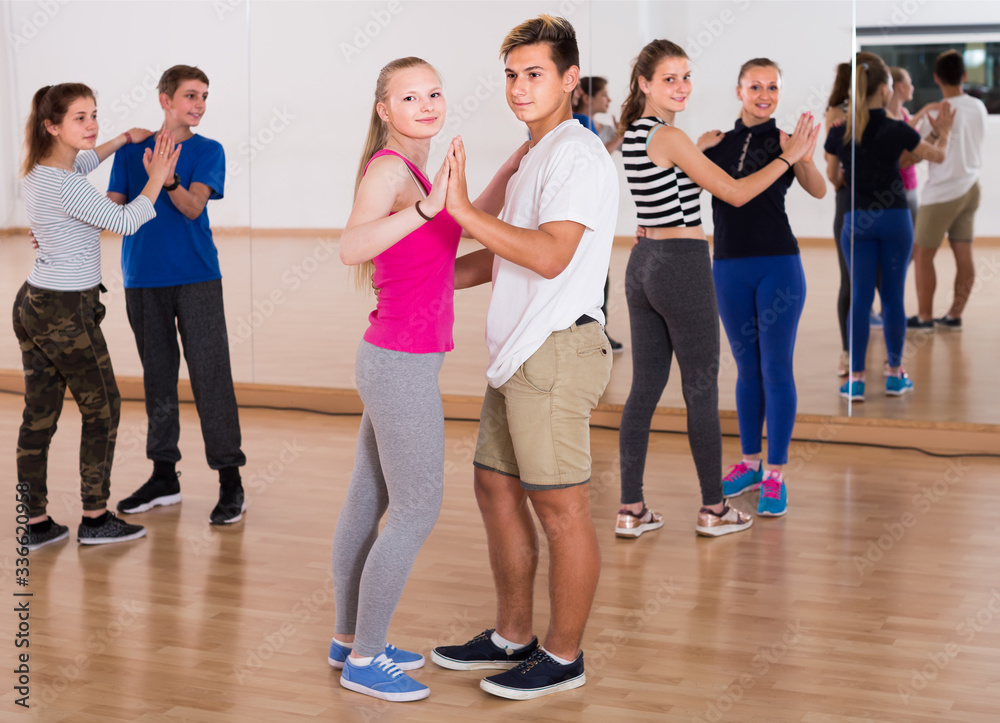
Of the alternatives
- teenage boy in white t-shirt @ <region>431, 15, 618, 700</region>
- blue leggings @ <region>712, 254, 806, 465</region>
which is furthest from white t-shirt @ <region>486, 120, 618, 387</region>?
blue leggings @ <region>712, 254, 806, 465</region>

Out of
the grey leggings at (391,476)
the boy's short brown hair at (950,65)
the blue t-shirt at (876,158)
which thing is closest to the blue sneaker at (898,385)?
the blue t-shirt at (876,158)

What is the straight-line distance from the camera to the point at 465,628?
2979 millimetres

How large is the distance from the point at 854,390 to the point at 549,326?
119 inches

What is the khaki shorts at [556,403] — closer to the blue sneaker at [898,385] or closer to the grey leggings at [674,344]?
the grey leggings at [674,344]

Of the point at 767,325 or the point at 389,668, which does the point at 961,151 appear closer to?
the point at 767,325

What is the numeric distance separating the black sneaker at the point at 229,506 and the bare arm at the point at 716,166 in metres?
1.88

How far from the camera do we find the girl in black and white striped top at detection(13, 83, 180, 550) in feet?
11.4

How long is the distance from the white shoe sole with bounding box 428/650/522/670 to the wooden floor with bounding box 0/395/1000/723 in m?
0.02

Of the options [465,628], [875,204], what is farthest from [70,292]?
[875,204]

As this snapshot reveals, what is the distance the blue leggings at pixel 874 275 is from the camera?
4.99 meters

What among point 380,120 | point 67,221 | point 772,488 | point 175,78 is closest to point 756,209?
point 772,488

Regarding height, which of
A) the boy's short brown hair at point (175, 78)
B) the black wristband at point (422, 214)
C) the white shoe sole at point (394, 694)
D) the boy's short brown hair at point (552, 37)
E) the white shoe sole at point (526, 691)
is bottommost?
the white shoe sole at point (394, 694)

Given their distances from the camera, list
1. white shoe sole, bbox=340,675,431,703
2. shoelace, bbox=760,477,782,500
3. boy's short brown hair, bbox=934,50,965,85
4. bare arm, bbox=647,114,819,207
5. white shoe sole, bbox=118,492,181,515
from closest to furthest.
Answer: white shoe sole, bbox=340,675,431,703
bare arm, bbox=647,114,819,207
shoelace, bbox=760,477,782,500
white shoe sole, bbox=118,492,181,515
boy's short brown hair, bbox=934,50,965,85

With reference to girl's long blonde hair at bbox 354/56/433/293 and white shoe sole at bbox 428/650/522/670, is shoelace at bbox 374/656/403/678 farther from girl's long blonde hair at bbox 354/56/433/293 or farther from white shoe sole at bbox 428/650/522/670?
girl's long blonde hair at bbox 354/56/433/293
